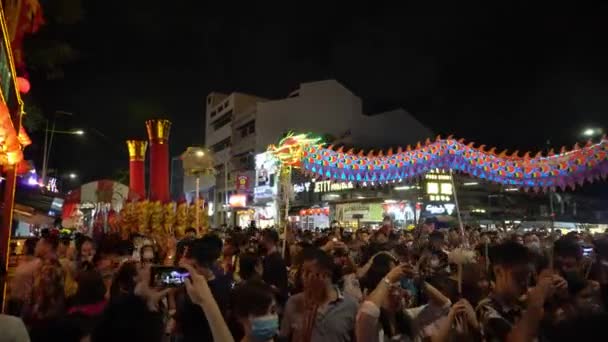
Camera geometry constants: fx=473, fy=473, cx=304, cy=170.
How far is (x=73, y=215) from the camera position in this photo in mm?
24922

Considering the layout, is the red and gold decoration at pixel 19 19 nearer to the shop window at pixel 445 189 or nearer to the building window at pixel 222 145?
the shop window at pixel 445 189

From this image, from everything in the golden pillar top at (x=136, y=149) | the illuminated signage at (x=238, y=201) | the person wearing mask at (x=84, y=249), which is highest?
the golden pillar top at (x=136, y=149)

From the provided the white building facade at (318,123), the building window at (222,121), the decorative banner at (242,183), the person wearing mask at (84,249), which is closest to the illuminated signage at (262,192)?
the decorative banner at (242,183)

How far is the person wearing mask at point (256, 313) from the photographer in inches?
101

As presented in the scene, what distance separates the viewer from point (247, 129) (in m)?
51.4

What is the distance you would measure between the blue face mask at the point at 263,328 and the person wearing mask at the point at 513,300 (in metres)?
1.28

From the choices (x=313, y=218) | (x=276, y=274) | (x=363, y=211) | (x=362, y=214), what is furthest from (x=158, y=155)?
(x=276, y=274)

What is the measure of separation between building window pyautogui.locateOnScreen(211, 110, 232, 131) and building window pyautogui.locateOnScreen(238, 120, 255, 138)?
4.16 meters

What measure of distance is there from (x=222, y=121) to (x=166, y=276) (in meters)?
55.5

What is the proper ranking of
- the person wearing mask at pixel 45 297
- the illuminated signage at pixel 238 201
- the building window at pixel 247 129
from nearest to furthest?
the person wearing mask at pixel 45 297, the illuminated signage at pixel 238 201, the building window at pixel 247 129

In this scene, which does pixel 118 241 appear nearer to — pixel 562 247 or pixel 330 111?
pixel 562 247

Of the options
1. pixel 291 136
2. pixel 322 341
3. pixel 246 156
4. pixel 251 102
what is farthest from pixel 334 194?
pixel 322 341

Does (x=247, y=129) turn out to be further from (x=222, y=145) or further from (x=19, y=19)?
(x=19, y=19)

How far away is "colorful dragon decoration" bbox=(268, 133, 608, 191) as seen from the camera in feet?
31.9
